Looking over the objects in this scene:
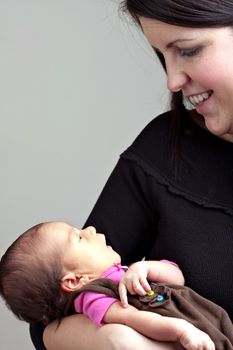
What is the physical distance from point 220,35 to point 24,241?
548 mm

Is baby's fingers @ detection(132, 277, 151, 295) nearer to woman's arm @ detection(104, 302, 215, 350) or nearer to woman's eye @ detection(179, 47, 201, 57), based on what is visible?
woman's arm @ detection(104, 302, 215, 350)

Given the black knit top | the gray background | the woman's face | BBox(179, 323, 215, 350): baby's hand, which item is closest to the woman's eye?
the woman's face

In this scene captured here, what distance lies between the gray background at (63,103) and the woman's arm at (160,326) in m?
1.12

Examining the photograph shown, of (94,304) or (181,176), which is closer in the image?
(94,304)

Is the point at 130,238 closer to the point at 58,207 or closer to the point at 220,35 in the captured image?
the point at 220,35

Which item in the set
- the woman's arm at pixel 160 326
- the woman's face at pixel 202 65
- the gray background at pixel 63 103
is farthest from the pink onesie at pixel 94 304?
the gray background at pixel 63 103

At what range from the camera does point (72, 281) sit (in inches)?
52.5

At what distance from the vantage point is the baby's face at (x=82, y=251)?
133 cm

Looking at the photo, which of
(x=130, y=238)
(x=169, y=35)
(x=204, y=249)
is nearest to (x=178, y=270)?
(x=204, y=249)

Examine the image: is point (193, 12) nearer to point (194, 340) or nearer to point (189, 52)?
point (189, 52)

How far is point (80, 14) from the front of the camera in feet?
7.43

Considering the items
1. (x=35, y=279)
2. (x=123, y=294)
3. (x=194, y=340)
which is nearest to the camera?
(x=194, y=340)

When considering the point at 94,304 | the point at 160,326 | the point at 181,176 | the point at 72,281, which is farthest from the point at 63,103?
the point at 160,326

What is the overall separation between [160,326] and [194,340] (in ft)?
0.22
